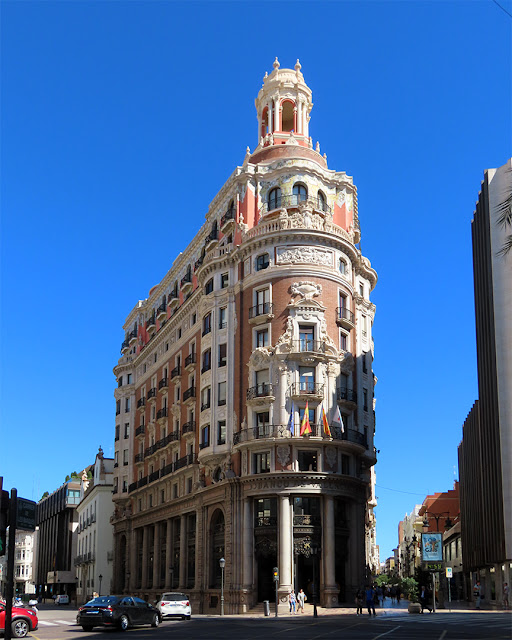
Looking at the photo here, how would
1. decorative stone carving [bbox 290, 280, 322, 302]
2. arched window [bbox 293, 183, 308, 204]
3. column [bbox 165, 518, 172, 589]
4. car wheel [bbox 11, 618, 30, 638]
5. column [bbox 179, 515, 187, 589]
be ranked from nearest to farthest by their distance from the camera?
car wheel [bbox 11, 618, 30, 638], decorative stone carving [bbox 290, 280, 322, 302], arched window [bbox 293, 183, 308, 204], column [bbox 179, 515, 187, 589], column [bbox 165, 518, 172, 589]

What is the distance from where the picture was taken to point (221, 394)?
61500 millimetres

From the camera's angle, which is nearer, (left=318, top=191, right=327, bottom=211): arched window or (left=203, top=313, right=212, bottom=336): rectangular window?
(left=318, top=191, right=327, bottom=211): arched window

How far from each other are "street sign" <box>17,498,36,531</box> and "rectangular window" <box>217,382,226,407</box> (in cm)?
4867

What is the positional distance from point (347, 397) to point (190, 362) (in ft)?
52.9

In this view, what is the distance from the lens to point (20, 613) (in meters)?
30.9

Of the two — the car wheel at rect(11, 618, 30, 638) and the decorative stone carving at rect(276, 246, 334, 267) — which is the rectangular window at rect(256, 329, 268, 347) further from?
the car wheel at rect(11, 618, 30, 638)

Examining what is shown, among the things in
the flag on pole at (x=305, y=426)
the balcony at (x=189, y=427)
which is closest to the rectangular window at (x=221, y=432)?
the balcony at (x=189, y=427)

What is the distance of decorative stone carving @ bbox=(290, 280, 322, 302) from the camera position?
191 ft

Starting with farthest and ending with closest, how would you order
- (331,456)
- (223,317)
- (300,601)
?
(223,317), (331,456), (300,601)

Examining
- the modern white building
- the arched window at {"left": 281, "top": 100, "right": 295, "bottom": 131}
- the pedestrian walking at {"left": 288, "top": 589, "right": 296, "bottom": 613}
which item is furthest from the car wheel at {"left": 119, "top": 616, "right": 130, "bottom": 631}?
the modern white building

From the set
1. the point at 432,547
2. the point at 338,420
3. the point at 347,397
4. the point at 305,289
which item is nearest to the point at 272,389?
the point at 338,420

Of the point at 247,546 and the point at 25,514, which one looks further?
the point at 247,546

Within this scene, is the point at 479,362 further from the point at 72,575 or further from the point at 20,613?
the point at 72,575

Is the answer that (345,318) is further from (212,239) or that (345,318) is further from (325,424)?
(212,239)
